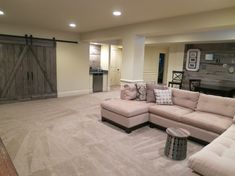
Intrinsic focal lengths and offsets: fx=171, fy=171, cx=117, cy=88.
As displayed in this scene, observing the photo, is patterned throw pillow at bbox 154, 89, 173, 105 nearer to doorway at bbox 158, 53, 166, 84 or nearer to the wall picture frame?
the wall picture frame

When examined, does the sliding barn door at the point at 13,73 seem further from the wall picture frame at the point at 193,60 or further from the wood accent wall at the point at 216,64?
the wood accent wall at the point at 216,64

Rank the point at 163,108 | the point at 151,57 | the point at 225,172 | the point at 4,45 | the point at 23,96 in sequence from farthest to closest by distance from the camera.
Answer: the point at 151,57, the point at 23,96, the point at 4,45, the point at 163,108, the point at 225,172

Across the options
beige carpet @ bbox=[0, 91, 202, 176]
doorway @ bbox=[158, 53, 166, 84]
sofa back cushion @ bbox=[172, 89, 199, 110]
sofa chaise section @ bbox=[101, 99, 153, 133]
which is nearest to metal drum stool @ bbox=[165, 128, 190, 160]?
beige carpet @ bbox=[0, 91, 202, 176]

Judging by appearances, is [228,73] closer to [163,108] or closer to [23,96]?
[163,108]

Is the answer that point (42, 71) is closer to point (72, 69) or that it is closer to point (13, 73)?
point (13, 73)

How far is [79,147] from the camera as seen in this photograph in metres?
2.94

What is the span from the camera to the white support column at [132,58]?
4.75 metres

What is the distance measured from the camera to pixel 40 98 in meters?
6.22

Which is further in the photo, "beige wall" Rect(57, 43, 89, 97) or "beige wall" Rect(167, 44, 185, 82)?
"beige wall" Rect(167, 44, 185, 82)

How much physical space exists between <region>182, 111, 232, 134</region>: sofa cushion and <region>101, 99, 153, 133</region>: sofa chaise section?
0.87m

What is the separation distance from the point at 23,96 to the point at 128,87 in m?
3.83

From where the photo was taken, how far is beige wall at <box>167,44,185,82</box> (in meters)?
7.73

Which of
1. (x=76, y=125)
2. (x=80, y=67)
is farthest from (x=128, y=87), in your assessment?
(x=80, y=67)

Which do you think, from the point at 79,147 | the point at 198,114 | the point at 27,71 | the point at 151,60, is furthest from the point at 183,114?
the point at 151,60
